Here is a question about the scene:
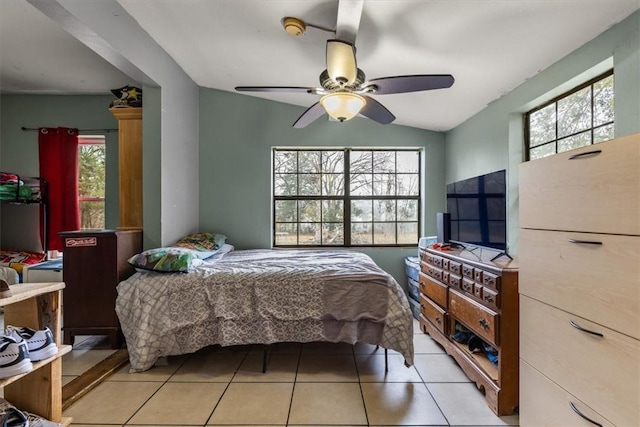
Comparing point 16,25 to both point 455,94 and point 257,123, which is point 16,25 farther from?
point 455,94

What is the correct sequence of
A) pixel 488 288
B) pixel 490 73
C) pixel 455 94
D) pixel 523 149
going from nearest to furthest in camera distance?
pixel 488 288 < pixel 490 73 < pixel 523 149 < pixel 455 94

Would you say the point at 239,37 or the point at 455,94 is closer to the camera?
the point at 239,37

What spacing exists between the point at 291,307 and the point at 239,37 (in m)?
2.13

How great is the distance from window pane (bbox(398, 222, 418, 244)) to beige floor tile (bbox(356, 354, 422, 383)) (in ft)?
5.87

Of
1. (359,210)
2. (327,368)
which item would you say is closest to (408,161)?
(359,210)

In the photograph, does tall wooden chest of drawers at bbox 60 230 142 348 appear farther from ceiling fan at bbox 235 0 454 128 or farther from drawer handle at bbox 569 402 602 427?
drawer handle at bbox 569 402 602 427

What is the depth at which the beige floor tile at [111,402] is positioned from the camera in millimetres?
1670

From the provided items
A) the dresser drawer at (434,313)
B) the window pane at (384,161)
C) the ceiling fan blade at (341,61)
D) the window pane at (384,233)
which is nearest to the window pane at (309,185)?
the window pane at (384,161)

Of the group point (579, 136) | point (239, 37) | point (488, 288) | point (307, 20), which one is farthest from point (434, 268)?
point (239, 37)

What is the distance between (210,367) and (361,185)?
264 cm

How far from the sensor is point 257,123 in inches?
147

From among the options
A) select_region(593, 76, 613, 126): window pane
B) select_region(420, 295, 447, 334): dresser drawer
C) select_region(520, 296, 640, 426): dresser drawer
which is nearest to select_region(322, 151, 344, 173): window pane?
select_region(420, 295, 447, 334): dresser drawer

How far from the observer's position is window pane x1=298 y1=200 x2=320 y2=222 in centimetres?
392

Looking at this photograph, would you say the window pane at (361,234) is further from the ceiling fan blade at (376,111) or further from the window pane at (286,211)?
the ceiling fan blade at (376,111)
